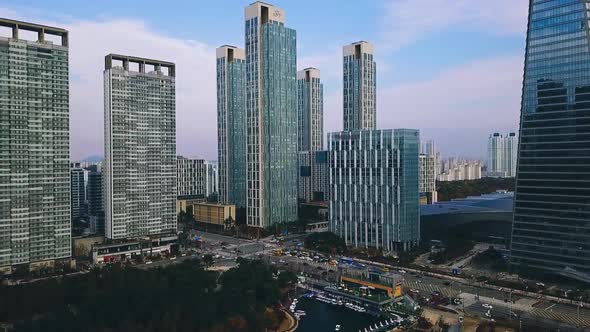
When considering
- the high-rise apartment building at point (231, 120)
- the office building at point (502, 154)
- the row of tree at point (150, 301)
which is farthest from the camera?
the office building at point (502, 154)

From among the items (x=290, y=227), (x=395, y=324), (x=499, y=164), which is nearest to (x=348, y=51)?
(x=290, y=227)

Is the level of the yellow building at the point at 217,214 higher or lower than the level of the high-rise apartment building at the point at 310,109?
lower

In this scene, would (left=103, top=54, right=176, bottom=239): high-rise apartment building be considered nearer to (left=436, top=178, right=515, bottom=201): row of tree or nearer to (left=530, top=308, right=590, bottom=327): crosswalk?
(left=530, top=308, right=590, bottom=327): crosswalk

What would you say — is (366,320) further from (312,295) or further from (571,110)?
(571,110)

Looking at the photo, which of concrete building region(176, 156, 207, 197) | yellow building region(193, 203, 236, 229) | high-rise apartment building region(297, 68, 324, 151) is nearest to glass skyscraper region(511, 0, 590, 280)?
yellow building region(193, 203, 236, 229)

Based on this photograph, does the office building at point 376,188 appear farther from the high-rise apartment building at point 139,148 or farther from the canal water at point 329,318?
the high-rise apartment building at point 139,148

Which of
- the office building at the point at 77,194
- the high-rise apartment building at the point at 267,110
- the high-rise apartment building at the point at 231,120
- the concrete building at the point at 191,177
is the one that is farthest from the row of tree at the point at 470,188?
the office building at the point at 77,194
